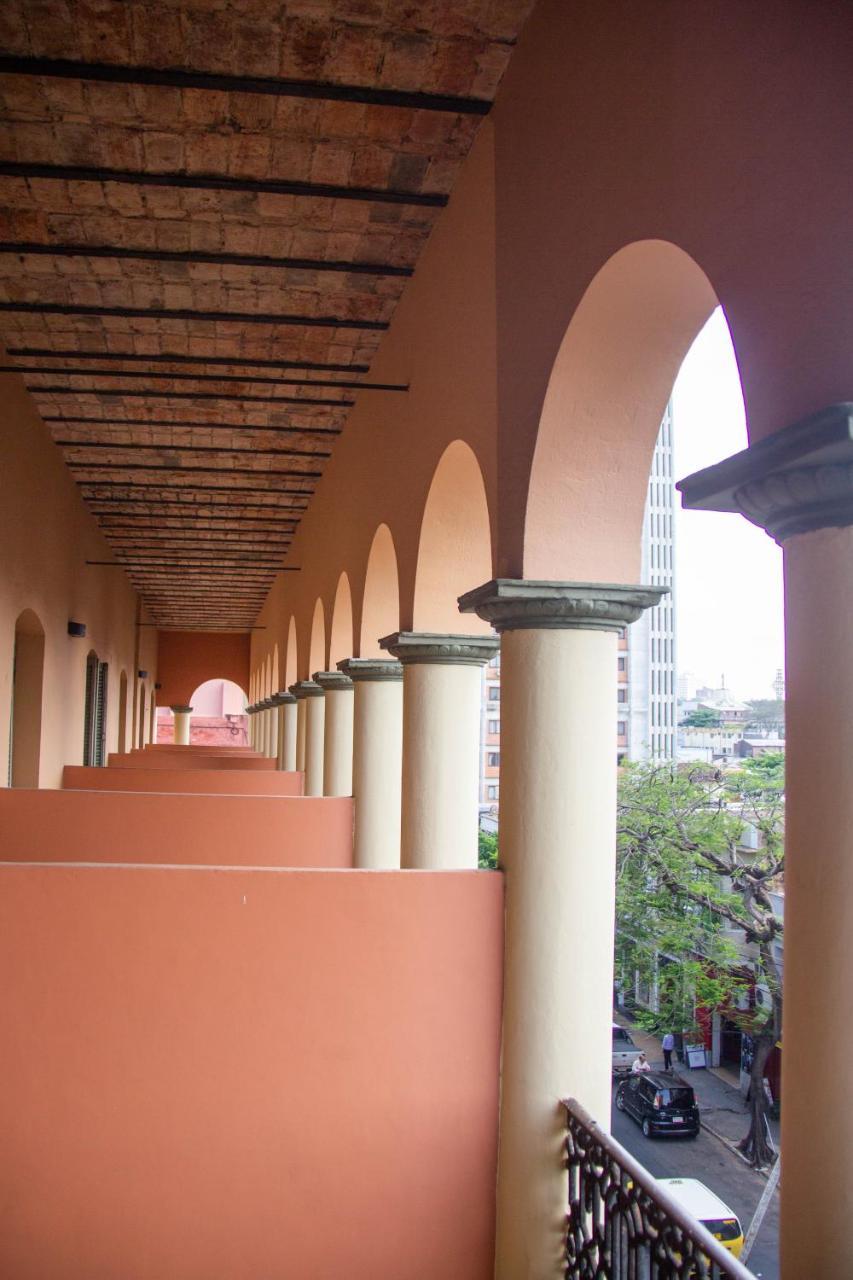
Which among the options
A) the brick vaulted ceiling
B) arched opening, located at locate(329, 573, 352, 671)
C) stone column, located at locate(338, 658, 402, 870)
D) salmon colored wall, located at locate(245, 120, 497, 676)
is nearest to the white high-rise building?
arched opening, located at locate(329, 573, 352, 671)

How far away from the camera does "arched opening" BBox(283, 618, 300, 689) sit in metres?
16.7

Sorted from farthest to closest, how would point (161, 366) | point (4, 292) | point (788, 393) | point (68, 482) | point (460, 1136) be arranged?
point (68, 482) → point (161, 366) → point (4, 292) → point (460, 1136) → point (788, 393)

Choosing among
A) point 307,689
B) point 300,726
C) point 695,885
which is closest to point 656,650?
point 695,885

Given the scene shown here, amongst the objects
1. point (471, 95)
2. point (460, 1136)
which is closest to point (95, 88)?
point (471, 95)

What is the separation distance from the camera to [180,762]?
14.8 m

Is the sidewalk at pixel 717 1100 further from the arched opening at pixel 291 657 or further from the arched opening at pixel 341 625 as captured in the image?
the arched opening at pixel 341 625

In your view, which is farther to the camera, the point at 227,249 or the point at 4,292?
the point at 4,292

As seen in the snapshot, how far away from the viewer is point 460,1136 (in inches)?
172

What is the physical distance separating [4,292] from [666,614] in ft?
135

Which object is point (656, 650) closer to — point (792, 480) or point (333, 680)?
point (333, 680)

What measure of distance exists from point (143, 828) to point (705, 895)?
12.6 metres

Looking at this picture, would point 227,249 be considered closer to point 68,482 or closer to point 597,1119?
point 597,1119


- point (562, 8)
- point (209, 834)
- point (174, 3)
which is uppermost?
point (174, 3)

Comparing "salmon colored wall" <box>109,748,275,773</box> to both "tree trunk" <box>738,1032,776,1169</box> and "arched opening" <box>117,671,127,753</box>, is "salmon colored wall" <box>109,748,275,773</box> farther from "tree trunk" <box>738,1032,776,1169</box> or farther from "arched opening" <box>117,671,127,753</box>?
"tree trunk" <box>738,1032,776,1169</box>
